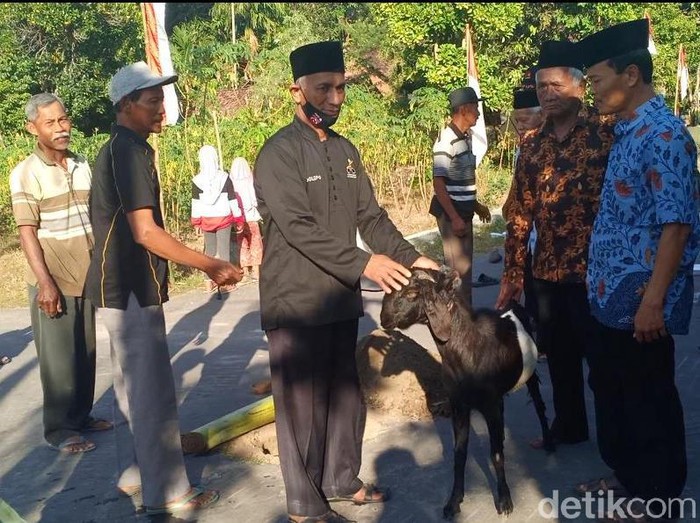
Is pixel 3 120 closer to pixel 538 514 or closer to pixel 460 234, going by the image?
pixel 460 234

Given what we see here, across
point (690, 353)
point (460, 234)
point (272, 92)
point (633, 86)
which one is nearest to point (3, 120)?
point (272, 92)

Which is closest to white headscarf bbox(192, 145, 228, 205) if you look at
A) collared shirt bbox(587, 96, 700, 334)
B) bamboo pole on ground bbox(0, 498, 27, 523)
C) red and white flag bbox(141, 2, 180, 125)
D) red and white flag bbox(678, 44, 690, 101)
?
red and white flag bbox(141, 2, 180, 125)

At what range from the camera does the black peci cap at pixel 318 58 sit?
389 centimetres

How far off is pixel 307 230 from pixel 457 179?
395 centimetres

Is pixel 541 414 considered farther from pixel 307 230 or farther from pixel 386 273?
pixel 307 230

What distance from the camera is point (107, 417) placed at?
608cm

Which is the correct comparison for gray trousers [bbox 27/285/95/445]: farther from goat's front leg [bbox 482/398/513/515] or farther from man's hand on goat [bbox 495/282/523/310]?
goat's front leg [bbox 482/398/513/515]

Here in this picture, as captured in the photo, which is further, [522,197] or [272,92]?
[272,92]

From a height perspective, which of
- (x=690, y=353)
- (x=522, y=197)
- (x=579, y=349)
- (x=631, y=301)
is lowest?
(x=690, y=353)

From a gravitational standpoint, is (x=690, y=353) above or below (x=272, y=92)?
below

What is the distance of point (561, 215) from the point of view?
4.54 metres

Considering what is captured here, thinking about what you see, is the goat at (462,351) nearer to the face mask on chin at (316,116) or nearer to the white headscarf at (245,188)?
the face mask on chin at (316,116)

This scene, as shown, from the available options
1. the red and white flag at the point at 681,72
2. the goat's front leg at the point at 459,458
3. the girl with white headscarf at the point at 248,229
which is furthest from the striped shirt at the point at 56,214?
the red and white flag at the point at 681,72

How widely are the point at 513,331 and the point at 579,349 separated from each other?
646 mm
